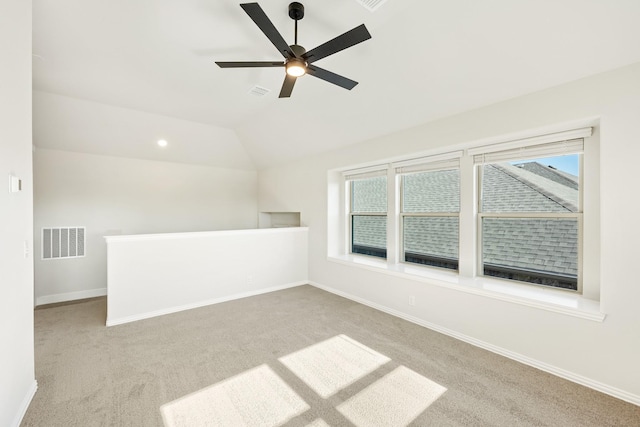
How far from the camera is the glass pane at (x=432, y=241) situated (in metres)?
3.43

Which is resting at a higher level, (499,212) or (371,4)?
(371,4)

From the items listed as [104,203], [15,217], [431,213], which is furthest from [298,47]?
[104,203]

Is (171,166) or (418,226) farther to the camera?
(171,166)

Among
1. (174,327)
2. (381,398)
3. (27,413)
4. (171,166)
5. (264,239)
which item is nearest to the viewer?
(27,413)

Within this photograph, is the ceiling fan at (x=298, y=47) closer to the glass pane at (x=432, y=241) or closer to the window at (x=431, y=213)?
the window at (x=431, y=213)

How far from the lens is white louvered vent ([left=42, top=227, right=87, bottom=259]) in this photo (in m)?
4.26

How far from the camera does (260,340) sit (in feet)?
9.52

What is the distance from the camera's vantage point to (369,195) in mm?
4496

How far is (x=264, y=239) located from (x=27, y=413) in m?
3.07

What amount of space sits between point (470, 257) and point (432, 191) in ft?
3.14

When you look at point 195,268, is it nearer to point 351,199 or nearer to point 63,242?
point 63,242

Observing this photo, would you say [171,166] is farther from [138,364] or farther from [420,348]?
[420,348]

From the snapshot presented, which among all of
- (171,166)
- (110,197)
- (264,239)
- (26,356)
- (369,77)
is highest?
(369,77)

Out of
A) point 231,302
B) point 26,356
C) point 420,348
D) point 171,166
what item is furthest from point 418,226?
point 171,166
